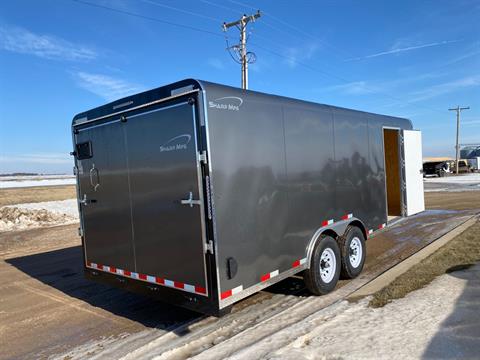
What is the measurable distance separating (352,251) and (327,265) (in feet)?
2.78

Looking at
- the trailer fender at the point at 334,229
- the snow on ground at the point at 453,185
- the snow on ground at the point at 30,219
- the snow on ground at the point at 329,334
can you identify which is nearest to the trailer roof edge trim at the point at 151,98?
the trailer fender at the point at 334,229

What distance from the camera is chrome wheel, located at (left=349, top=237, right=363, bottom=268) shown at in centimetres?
633

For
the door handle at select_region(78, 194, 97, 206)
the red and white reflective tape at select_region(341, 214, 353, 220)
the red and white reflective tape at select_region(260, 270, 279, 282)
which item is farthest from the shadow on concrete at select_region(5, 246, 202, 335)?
the red and white reflective tape at select_region(341, 214, 353, 220)

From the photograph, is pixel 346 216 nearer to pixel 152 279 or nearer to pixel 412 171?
pixel 152 279

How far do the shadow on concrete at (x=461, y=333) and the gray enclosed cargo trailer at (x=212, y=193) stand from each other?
1.67 meters

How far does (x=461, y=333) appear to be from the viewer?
3.85 meters

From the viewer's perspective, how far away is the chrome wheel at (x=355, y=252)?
6325 mm

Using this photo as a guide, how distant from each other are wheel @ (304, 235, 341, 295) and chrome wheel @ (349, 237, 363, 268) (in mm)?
527

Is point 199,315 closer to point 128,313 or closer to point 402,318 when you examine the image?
point 128,313

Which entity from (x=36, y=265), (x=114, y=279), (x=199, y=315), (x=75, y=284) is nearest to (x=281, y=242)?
(x=199, y=315)

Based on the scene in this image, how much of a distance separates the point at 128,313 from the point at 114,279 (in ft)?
1.81

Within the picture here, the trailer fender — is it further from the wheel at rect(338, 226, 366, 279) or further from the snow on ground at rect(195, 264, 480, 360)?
the snow on ground at rect(195, 264, 480, 360)

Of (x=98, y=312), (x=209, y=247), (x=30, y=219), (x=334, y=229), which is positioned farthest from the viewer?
(x=30, y=219)

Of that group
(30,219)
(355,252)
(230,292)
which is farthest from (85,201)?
(30,219)
